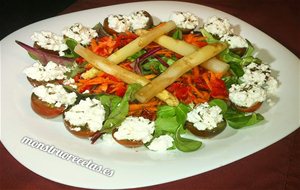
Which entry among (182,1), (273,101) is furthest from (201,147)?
(182,1)

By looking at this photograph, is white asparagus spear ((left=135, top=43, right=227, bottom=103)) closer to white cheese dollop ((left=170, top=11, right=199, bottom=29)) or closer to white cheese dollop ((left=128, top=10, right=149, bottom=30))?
white cheese dollop ((left=170, top=11, right=199, bottom=29))

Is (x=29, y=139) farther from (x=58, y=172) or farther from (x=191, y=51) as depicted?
(x=191, y=51)

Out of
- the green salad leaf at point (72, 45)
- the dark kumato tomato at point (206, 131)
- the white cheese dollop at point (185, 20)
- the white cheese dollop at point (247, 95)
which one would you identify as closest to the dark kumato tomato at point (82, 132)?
the dark kumato tomato at point (206, 131)

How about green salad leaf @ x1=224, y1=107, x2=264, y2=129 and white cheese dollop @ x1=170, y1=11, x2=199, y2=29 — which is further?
white cheese dollop @ x1=170, y1=11, x2=199, y2=29

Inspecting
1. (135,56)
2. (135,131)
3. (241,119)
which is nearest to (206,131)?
(241,119)

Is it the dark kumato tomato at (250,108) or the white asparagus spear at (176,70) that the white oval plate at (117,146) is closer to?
the dark kumato tomato at (250,108)

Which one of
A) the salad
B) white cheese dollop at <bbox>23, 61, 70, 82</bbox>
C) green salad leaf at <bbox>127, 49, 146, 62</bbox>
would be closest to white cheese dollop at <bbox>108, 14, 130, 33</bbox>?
the salad

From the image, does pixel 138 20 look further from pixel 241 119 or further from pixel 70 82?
pixel 241 119
